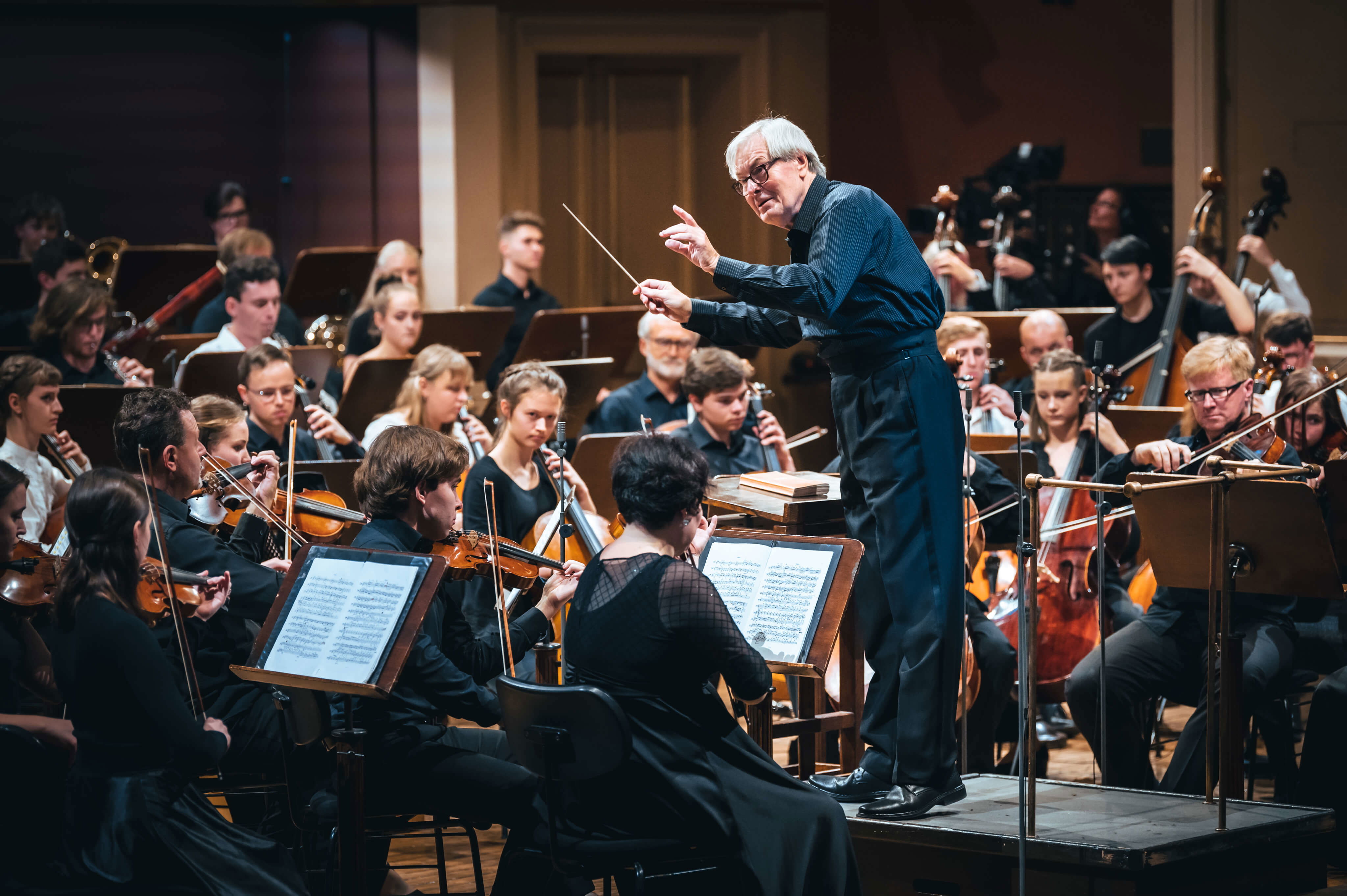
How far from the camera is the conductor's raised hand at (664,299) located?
2.86m

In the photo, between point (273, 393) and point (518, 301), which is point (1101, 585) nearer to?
point (273, 393)

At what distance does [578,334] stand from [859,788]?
3.28 metres

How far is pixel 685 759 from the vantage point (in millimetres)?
2736

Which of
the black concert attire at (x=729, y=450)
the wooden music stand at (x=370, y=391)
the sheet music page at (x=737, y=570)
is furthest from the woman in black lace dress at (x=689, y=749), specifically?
the wooden music stand at (x=370, y=391)

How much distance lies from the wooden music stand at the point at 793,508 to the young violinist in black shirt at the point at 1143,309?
94.0 inches

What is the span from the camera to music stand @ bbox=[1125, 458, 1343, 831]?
3.27 meters

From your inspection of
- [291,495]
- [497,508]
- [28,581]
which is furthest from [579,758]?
[497,508]

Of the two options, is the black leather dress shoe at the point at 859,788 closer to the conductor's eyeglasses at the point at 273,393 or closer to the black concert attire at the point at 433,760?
the black concert attire at the point at 433,760

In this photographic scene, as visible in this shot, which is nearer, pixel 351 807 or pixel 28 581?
pixel 351 807

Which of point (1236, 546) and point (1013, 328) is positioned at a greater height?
point (1013, 328)

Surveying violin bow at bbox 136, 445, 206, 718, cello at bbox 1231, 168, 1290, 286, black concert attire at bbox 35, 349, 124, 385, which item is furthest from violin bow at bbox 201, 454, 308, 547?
cello at bbox 1231, 168, 1290, 286

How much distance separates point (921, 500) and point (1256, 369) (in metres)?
2.11

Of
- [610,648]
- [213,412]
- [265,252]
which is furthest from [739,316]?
[265,252]

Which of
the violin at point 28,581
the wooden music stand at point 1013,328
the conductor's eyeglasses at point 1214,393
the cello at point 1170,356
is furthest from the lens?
the wooden music stand at point 1013,328
